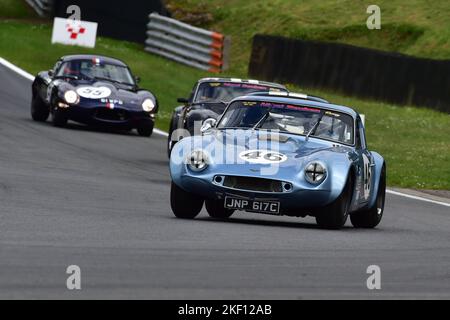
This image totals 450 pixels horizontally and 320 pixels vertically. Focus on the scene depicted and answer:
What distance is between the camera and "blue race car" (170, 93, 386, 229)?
37.6ft

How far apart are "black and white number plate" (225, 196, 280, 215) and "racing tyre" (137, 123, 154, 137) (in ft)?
38.2

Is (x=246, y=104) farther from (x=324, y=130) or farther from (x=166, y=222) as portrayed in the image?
(x=166, y=222)

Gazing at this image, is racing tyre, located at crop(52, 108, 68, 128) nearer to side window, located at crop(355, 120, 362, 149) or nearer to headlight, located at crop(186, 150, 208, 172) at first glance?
side window, located at crop(355, 120, 362, 149)

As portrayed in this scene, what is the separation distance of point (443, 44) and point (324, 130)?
21.5 metres

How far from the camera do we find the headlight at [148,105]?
2270cm

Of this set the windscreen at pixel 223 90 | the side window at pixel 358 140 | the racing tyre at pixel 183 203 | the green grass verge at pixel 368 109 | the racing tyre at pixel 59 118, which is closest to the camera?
the racing tyre at pixel 183 203

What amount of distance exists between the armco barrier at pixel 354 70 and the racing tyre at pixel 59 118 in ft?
27.4

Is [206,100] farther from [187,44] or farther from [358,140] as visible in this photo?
[187,44]

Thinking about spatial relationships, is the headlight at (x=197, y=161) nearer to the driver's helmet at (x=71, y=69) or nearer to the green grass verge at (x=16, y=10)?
the driver's helmet at (x=71, y=69)

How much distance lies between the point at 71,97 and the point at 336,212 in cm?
1119

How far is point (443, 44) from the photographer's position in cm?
3356

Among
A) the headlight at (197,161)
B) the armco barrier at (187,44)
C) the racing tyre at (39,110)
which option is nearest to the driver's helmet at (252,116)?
the headlight at (197,161)

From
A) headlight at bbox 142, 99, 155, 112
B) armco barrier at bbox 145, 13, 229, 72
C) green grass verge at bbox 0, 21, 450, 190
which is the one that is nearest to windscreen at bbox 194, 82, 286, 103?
green grass verge at bbox 0, 21, 450, 190

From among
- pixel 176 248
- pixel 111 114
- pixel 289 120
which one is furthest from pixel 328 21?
pixel 176 248
